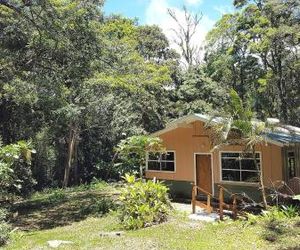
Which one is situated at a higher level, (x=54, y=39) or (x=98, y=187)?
(x=54, y=39)

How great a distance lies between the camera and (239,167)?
17.3 metres

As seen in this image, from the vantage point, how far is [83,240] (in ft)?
38.6

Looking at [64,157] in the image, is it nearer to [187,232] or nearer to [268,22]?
[268,22]

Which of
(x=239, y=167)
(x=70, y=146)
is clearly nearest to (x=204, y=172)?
(x=239, y=167)

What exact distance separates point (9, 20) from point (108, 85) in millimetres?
6060

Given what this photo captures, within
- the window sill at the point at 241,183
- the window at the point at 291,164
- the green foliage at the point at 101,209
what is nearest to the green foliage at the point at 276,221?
the window sill at the point at 241,183

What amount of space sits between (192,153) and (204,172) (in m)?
1.05

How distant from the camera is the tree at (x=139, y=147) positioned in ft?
65.5

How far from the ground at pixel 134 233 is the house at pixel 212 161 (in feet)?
7.64

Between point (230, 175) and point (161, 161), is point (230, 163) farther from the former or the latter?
point (161, 161)

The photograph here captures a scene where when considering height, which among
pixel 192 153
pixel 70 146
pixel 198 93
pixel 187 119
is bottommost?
pixel 192 153

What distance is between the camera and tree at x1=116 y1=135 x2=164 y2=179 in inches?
786

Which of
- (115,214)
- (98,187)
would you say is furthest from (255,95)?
(115,214)

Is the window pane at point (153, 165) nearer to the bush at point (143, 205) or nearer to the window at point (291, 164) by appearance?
the bush at point (143, 205)
